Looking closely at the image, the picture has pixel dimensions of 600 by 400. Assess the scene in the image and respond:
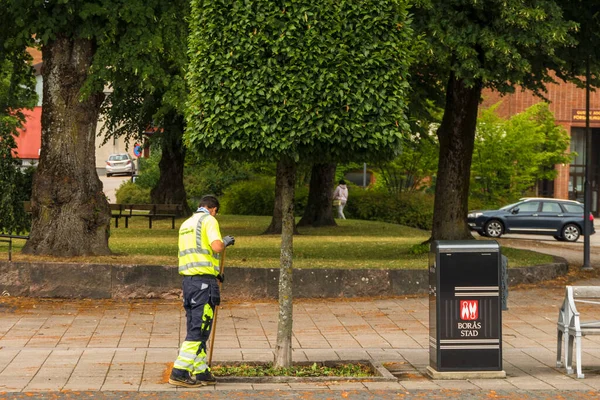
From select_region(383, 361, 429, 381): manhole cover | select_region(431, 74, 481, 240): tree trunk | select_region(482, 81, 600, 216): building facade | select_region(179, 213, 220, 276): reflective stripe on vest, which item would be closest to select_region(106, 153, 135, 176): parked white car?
select_region(482, 81, 600, 216): building facade

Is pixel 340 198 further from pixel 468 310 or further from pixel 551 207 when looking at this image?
pixel 468 310

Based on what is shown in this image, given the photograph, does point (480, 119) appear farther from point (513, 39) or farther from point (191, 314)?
point (191, 314)

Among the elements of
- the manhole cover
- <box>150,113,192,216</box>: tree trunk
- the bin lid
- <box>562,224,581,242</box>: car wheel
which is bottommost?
the manhole cover

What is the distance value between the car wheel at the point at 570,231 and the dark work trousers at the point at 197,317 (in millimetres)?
28740

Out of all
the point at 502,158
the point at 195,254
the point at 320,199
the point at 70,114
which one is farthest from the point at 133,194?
the point at 195,254

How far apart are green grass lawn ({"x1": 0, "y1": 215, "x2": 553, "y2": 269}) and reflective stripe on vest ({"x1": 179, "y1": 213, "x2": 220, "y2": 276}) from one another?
723 centimetres

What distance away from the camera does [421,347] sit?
12.9m

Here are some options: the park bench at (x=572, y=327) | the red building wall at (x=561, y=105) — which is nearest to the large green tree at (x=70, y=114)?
the park bench at (x=572, y=327)

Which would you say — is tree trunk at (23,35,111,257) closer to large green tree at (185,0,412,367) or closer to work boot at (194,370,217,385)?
large green tree at (185,0,412,367)

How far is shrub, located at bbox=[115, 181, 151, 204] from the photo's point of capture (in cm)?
4825

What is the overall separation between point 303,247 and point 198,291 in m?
15.2

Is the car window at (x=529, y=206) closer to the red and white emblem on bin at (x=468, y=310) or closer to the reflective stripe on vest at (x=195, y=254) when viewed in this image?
the red and white emblem on bin at (x=468, y=310)

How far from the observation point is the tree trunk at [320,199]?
1398 inches

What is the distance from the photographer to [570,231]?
37.5 metres
